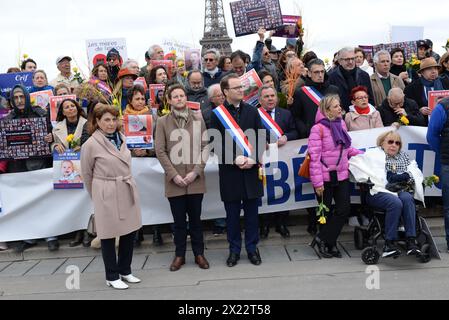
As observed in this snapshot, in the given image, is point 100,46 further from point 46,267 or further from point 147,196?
point 46,267

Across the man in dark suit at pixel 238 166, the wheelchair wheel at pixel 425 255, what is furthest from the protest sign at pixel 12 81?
the wheelchair wheel at pixel 425 255

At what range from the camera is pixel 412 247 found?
5754 mm

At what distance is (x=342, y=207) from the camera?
6.23m

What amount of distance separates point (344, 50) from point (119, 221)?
3.94 m

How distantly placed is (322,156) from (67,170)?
3111 millimetres

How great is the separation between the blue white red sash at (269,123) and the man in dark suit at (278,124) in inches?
1.3

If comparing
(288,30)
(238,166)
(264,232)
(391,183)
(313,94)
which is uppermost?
(288,30)

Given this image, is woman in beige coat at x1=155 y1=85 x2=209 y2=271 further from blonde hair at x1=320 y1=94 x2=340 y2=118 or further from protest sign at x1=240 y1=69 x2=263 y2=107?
blonde hair at x1=320 y1=94 x2=340 y2=118

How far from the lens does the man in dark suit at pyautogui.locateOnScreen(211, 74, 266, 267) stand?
604cm

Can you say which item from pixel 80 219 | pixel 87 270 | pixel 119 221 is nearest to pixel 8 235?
pixel 80 219

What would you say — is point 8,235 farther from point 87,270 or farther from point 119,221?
point 119,221

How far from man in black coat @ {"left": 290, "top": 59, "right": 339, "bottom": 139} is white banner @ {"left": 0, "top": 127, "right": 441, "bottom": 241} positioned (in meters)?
0.23

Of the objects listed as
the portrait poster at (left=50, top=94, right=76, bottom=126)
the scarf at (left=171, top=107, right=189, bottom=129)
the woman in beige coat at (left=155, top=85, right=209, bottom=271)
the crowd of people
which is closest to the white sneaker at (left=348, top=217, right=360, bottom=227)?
the crowd of people

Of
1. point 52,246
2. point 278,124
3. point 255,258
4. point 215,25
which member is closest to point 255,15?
point 278,124
